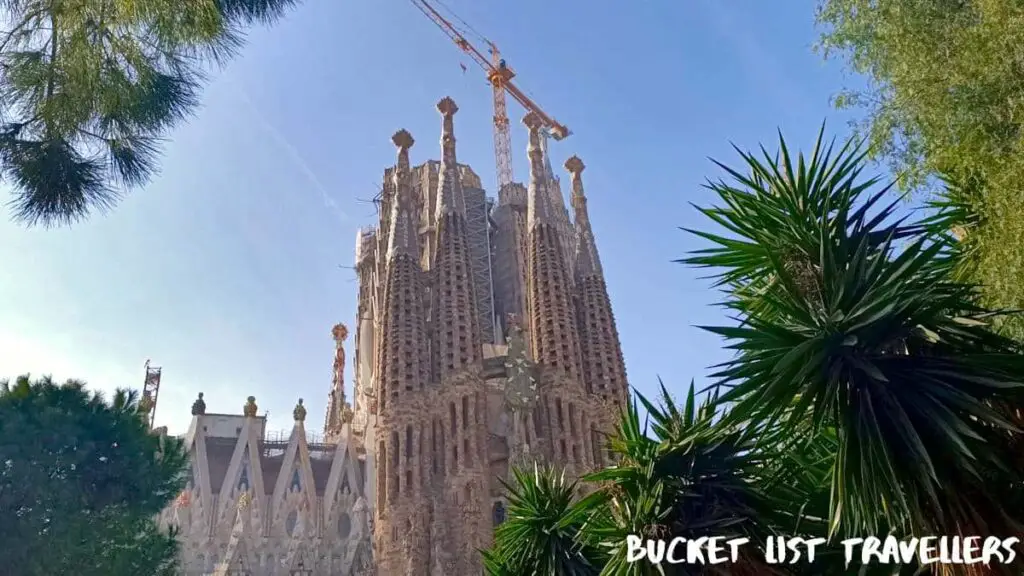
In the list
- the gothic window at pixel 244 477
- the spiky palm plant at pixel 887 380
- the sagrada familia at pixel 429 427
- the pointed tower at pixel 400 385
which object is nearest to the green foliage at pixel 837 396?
the spiky palm plant at pixel 887 380

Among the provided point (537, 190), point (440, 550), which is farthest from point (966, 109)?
point (537, 190)

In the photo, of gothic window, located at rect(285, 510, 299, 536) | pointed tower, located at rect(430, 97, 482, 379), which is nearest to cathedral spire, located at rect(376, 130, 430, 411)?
pointed tower, located at rect(430, 97, 482, 379)

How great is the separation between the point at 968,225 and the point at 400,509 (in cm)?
1804

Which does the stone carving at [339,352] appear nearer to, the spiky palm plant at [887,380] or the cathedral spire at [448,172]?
the cathedral spire at [448,172]

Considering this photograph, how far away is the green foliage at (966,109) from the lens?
6250 millimetres

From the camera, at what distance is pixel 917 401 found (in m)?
5.27

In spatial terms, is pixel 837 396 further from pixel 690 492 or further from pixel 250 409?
pixel 250 409

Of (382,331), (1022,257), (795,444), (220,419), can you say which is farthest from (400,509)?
(1022,257)

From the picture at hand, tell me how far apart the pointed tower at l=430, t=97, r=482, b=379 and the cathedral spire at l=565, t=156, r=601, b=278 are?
4.67 meters

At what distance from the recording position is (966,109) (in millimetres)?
6555

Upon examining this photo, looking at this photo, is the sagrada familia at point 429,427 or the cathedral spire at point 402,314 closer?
the sagrada familia at point 429,427

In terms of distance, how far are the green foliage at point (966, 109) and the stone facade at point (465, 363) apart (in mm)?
13596

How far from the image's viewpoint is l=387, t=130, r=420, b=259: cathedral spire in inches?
1074

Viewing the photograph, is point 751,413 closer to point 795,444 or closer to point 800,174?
point 795,444
